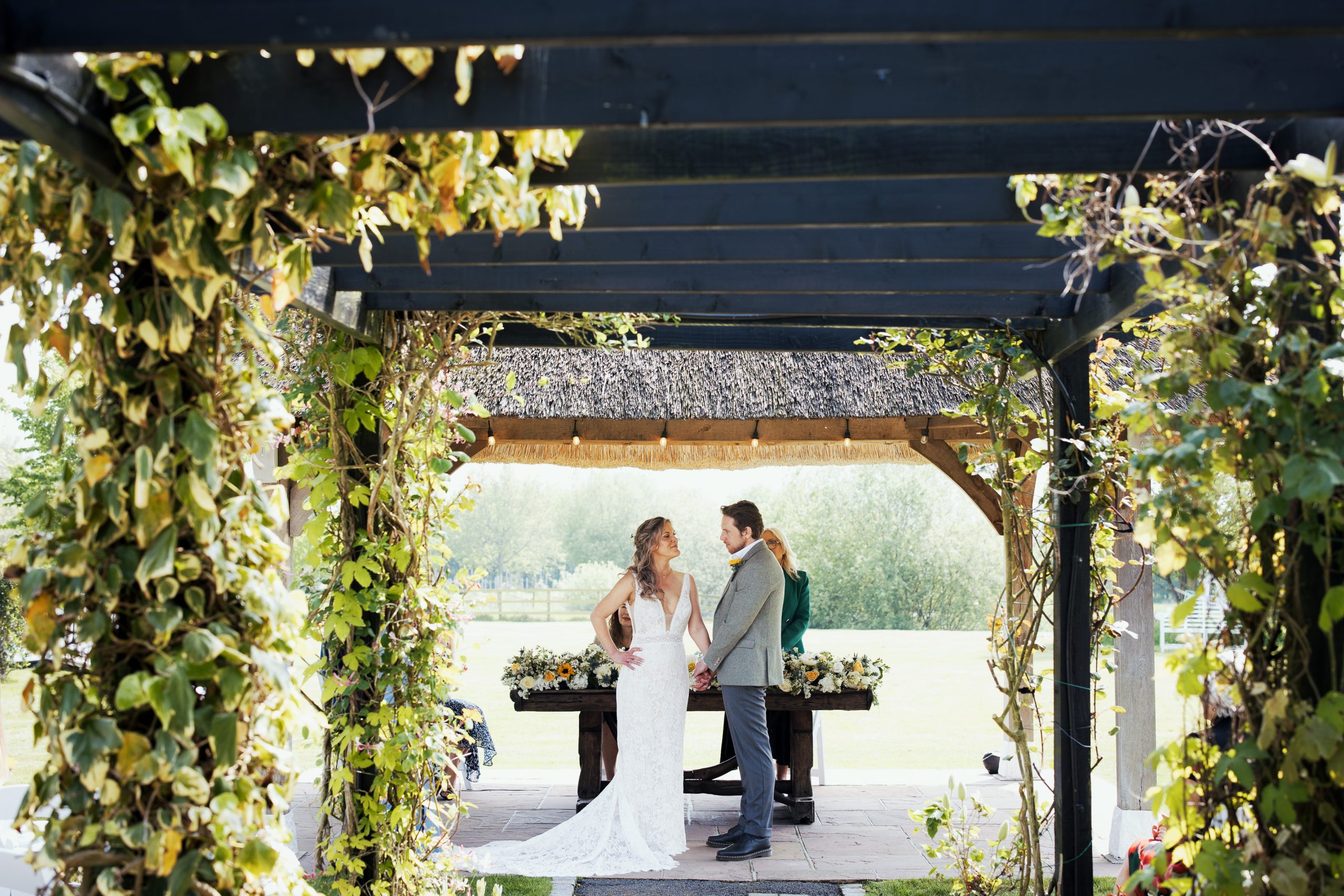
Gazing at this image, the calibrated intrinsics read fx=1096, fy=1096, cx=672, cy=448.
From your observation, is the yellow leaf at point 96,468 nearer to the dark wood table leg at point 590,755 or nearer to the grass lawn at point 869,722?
the grass lawn at point 869,722

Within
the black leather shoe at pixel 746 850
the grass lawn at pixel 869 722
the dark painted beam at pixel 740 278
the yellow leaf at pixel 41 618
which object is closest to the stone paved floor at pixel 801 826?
the black leather shoe at pixel 746 850

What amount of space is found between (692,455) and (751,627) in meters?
2.77

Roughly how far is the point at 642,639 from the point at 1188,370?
312cm

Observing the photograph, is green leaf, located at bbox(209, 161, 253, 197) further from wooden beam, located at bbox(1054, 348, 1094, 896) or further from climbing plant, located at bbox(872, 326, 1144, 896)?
wooden beam, located at bbox(1054, 348, 1094, 896)

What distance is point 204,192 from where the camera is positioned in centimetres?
176

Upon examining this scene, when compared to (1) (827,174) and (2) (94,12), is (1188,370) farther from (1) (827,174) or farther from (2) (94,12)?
(2) (94,12)

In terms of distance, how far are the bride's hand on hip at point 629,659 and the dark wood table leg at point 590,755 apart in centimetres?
75

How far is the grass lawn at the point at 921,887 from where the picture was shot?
4.24 m

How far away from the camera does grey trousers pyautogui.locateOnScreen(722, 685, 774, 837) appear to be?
479 cm

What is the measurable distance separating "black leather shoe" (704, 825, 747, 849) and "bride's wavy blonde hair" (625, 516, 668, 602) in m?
1.10

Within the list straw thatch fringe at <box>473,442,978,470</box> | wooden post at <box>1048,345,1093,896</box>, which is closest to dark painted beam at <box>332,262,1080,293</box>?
wooden post at <box>1048,345,1093,896</box>

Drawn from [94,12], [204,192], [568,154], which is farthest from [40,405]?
[568,154]

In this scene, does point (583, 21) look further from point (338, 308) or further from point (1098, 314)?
point (1098, 314)

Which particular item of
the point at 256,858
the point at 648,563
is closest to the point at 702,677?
the point at 648,563
